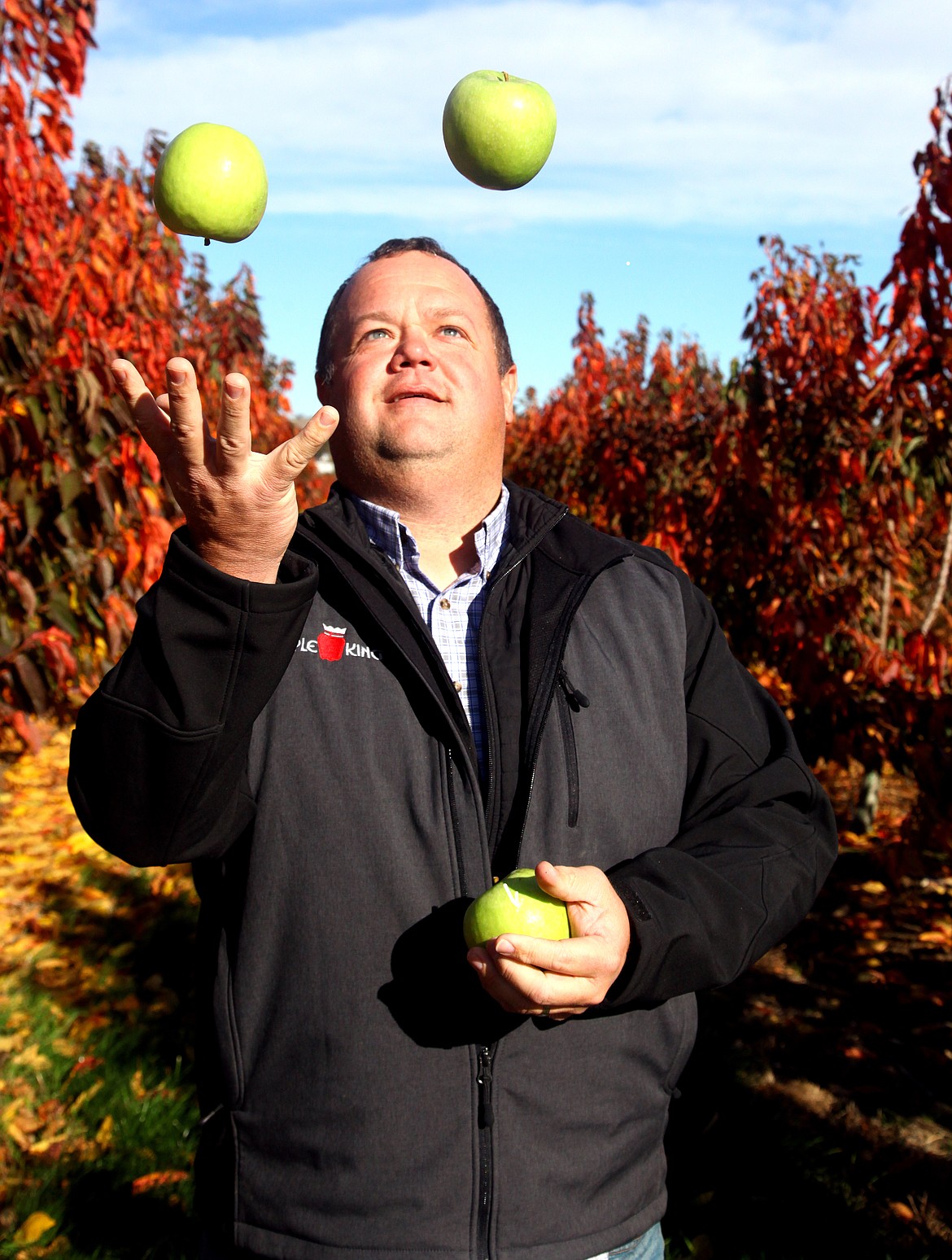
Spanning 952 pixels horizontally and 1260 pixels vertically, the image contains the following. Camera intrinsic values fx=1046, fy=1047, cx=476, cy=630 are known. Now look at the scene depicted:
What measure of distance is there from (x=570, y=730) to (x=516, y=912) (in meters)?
0.38

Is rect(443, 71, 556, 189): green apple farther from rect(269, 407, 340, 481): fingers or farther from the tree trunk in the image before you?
the tree trunk

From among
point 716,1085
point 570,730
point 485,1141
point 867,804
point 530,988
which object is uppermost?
point 570,730

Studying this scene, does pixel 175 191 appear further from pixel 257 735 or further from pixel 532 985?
pixel 532 985

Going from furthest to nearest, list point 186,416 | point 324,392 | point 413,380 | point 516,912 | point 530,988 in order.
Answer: point 324,392 → point 413,380 → point 516,912 → point 530,988 → point 186,416

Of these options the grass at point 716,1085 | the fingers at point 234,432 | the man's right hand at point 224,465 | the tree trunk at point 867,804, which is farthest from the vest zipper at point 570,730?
the tree trunk at point 867,804

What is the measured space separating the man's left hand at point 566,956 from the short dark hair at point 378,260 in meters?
1.23

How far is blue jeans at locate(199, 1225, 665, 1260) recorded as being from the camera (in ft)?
5.61

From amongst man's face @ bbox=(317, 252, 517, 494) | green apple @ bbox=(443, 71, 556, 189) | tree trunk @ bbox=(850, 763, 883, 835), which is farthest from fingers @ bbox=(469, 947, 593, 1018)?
tree trunk @ bbox=(850, 763, 883, 835)

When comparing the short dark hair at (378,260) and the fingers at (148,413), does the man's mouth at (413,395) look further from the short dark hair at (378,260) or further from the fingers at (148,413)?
the fingers at (148,413)

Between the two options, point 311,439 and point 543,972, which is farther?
point 543,972

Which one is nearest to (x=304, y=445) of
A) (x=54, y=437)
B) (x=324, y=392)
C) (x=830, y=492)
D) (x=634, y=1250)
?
(x=324, y=392)

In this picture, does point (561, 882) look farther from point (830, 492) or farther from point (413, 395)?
point (830, 492)

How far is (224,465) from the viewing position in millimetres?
1338

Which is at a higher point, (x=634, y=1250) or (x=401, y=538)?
(x=401, y=538)
